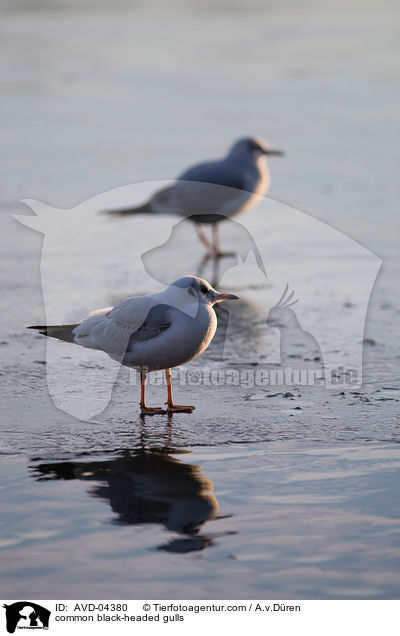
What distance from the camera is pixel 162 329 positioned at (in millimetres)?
5691

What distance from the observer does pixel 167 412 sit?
574 cm

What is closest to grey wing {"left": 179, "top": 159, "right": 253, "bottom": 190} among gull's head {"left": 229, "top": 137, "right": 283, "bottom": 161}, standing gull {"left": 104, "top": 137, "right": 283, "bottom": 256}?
standing gull {"left": 104, "top": 137, "right": 283, "bottom": 256}

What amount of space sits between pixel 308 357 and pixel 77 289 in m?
3.13

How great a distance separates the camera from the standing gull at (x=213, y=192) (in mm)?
11633

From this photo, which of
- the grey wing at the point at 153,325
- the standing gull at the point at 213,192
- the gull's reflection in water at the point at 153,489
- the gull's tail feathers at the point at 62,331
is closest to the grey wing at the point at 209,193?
the standing gull at the point at 213,192

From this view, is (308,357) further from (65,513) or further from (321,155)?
(321,155)

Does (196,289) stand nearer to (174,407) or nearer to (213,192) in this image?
(174,407)

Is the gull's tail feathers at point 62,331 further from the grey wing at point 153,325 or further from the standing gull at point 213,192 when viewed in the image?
the standing gull at point 213,192

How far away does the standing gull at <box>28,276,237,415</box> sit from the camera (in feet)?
18.4

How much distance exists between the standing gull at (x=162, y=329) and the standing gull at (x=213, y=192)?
5.55m

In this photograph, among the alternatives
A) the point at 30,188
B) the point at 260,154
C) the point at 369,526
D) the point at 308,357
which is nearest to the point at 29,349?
the point at 308,357

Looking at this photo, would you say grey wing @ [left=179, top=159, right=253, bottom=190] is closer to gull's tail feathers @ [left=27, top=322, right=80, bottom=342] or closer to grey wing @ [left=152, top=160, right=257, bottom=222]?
grey wing @ [left=152, top=160, right=257, bottom=222]
